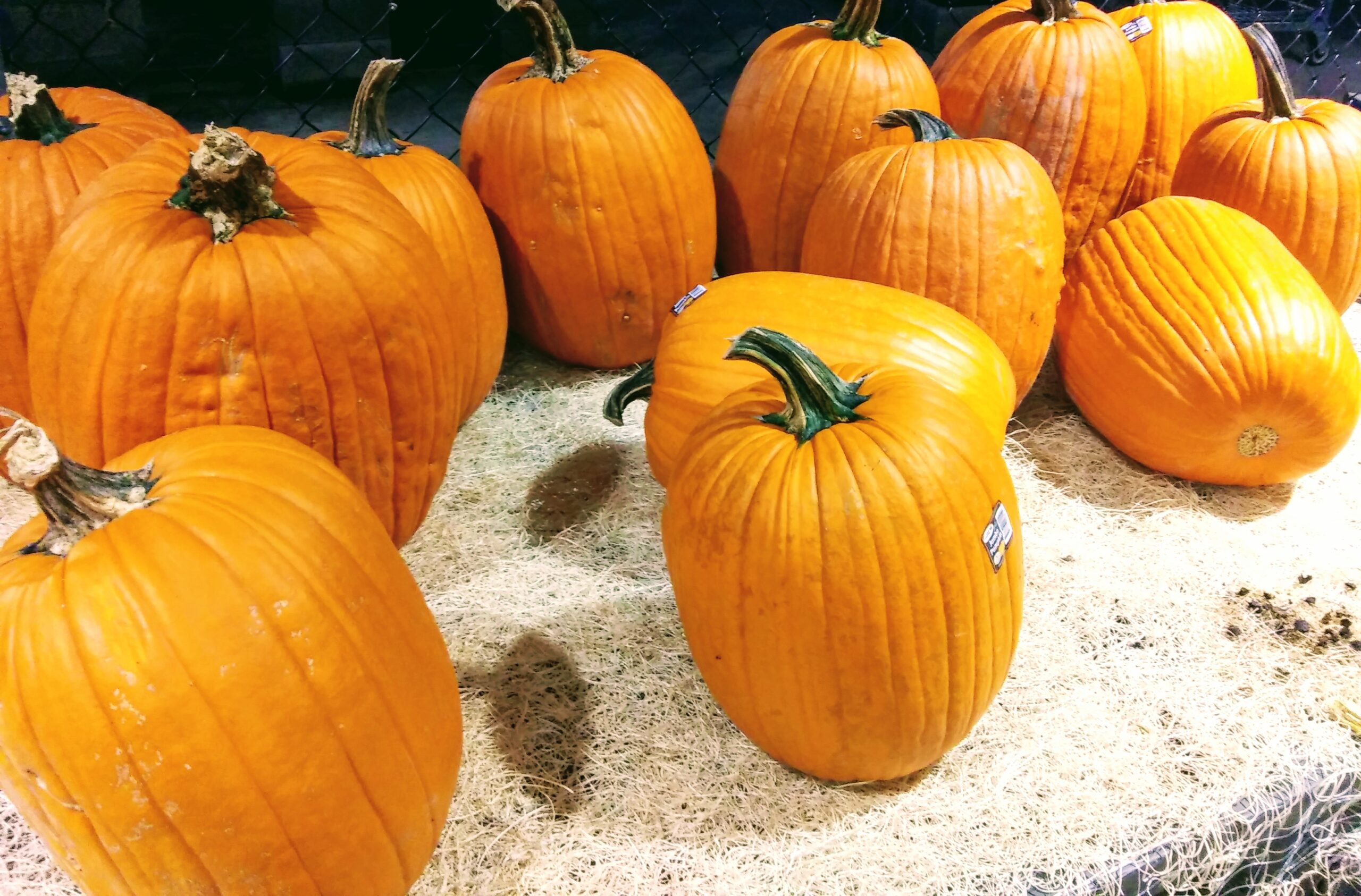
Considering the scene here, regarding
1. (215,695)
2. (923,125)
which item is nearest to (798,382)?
(215,695)

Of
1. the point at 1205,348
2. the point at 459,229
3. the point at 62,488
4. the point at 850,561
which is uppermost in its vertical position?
the point at 62,488

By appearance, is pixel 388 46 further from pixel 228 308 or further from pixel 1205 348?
pixel 1205 348

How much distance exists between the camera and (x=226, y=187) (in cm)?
128

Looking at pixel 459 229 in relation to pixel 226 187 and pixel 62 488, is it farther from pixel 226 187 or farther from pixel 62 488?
pixel 62 488

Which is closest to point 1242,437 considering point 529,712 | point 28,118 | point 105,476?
point 529,712

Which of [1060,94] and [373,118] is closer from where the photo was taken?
[373,118]

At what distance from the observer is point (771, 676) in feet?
3.86

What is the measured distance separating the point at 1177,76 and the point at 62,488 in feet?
A: 8.29

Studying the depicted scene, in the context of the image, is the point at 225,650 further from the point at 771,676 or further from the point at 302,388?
the point at 771,676

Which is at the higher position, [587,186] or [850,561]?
[587,186]

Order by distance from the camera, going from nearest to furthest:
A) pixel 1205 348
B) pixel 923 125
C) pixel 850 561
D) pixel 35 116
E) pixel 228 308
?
pixel 850 561 < pixel 228 308 < pixel 35 116 < pixel 1205 348 < pixel 923 125

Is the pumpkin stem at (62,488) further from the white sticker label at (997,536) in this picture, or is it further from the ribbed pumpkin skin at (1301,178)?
the ribbed pumpkin skin at (1301,178)

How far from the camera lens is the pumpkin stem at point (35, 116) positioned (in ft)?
5.10

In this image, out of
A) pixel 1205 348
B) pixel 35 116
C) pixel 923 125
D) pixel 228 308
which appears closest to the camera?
pixel 228 308
